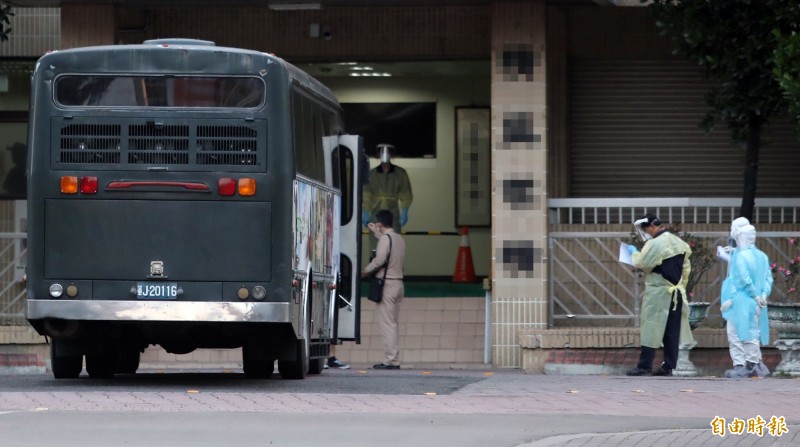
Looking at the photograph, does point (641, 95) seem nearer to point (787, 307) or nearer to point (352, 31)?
point (352, 31)

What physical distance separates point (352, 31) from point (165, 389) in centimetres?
879

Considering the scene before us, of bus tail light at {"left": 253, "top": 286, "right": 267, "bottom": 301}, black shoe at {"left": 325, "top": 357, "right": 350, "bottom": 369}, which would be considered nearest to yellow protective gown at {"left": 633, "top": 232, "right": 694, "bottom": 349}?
black shoe at {"left": 325, "top": 357, "right": 350, "bottom": 369}

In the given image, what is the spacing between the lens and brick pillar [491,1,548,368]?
20.5m

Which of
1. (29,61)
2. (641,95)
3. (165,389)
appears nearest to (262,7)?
(29,61)

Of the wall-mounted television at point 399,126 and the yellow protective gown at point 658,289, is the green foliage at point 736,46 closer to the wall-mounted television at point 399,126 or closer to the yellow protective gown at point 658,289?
the yellow protective gown at point 658,289

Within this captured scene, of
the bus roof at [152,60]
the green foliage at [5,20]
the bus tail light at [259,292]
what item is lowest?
the bus tail light at [259,292]

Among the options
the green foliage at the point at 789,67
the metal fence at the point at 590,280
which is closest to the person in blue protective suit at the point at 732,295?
the green foliage at the point at 789,67

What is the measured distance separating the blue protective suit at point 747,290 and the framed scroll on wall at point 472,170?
8.53 m

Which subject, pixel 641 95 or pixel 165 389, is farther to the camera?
pixel 641 95

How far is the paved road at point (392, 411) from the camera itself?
1138 cm

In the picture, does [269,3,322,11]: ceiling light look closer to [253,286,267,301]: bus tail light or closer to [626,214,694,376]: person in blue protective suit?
[626,214,694,376]: person in blue protective suit

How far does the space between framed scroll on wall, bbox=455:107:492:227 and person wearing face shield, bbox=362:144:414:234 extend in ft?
5.73

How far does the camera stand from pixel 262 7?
22.5 m

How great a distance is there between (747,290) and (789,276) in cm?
83
